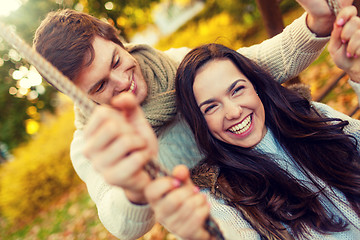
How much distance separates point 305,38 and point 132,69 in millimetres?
1130

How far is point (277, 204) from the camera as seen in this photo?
1478mm

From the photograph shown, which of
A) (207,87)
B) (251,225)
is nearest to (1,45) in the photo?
(207,87)

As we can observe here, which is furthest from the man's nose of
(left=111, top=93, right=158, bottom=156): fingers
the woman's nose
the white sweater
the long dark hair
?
(left=111, top=93, right=158, bottom=156): fingers

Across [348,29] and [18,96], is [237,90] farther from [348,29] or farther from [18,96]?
[18,96]

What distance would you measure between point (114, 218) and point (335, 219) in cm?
127

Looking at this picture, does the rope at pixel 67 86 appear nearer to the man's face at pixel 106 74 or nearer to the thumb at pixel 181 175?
the thumb at pixel 181 175

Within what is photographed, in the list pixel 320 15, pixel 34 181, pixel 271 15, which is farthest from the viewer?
pixel 34 181

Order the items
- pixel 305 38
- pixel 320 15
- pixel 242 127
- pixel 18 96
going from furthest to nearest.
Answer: pixel 18 96, pixel 305 38, pixel 242 127, pixel 320 15

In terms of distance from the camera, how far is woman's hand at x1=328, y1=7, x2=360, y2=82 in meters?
1.00

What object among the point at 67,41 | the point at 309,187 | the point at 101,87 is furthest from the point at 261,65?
the point at 67,41

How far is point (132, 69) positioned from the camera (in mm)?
1768

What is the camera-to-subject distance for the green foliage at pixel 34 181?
552 centimetres

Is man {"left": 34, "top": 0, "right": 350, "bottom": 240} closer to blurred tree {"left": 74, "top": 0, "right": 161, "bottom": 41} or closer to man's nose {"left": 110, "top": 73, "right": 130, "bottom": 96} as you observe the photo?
man's nose {"left": 110, "top": 73, "right": 130, "bottom": 96}

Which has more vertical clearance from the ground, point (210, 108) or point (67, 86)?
point (67, 86)
